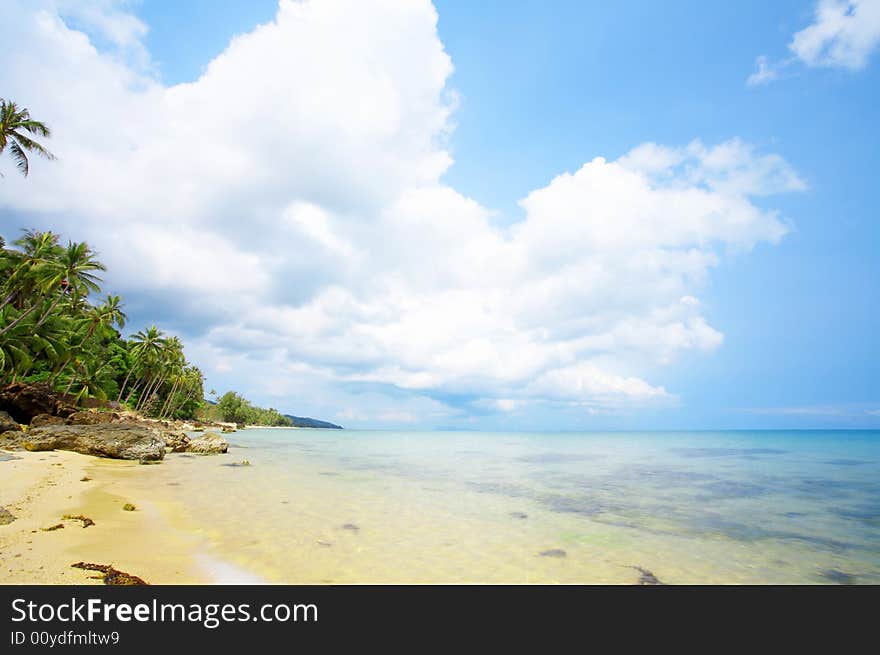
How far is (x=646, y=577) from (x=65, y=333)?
193ft

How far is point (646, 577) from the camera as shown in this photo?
9094 mm

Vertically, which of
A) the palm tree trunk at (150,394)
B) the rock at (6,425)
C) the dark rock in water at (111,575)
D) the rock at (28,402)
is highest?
the palm tree trunk at (150,394)

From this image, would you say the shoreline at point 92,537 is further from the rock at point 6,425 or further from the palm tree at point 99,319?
the palm tree at point 99,319

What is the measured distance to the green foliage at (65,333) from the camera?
37531 millimetres

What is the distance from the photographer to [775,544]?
12406mm

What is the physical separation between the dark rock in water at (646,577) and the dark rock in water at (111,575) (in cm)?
958

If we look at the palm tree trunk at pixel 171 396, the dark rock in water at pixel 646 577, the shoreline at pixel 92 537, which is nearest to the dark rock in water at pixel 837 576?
the dark rock in water at pixel 646 577

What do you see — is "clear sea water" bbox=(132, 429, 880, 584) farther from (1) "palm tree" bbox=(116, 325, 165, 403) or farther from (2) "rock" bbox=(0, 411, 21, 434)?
Answer: (1) "palm tree" bbox=(116, 325, 165, 403)

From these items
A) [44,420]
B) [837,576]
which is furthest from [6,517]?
[44,420]
